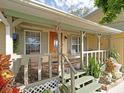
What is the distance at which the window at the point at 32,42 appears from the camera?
10772 millimetres

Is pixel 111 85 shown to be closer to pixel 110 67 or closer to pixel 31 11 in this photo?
pixel 110 67

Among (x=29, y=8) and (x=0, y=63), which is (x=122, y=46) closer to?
(x=29, y=8)

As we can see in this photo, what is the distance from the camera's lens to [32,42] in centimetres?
1112

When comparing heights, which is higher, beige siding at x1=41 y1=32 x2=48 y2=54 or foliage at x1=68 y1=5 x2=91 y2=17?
foliage at x1=68 y1=5 x2=91 y2=17

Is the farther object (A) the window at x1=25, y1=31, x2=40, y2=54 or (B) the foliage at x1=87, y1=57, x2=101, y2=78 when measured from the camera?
(A) the window at x1=25, y1=31, x2=40, y2=54

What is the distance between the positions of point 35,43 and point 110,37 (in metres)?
6.58

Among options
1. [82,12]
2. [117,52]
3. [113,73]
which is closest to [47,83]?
[113,73]

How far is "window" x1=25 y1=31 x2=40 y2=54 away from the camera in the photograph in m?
10.8

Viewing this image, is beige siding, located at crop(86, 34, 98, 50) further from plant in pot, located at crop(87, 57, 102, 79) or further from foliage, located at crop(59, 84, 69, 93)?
foliage, located at crop(59, 84, 69, 93)

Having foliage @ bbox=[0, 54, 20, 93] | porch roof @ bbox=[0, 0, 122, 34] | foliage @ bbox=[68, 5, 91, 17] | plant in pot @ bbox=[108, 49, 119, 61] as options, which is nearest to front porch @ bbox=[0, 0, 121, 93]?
porch roof @ bbox=[0, 0, 122, 34]

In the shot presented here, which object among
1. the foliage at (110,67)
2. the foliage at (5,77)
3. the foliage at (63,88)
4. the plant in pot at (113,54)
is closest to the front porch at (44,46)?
the foliage at (63,88)

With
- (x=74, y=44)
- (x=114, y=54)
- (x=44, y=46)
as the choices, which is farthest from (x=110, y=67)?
(x=74, y=44)

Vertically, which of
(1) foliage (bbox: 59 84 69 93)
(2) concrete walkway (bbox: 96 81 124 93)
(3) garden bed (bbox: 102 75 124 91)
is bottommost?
(2) concrete walkway (bbox: 96 81 124 93)

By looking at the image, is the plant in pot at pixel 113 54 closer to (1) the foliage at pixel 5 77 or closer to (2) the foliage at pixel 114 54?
(2) the foliage at pixel 114 54
